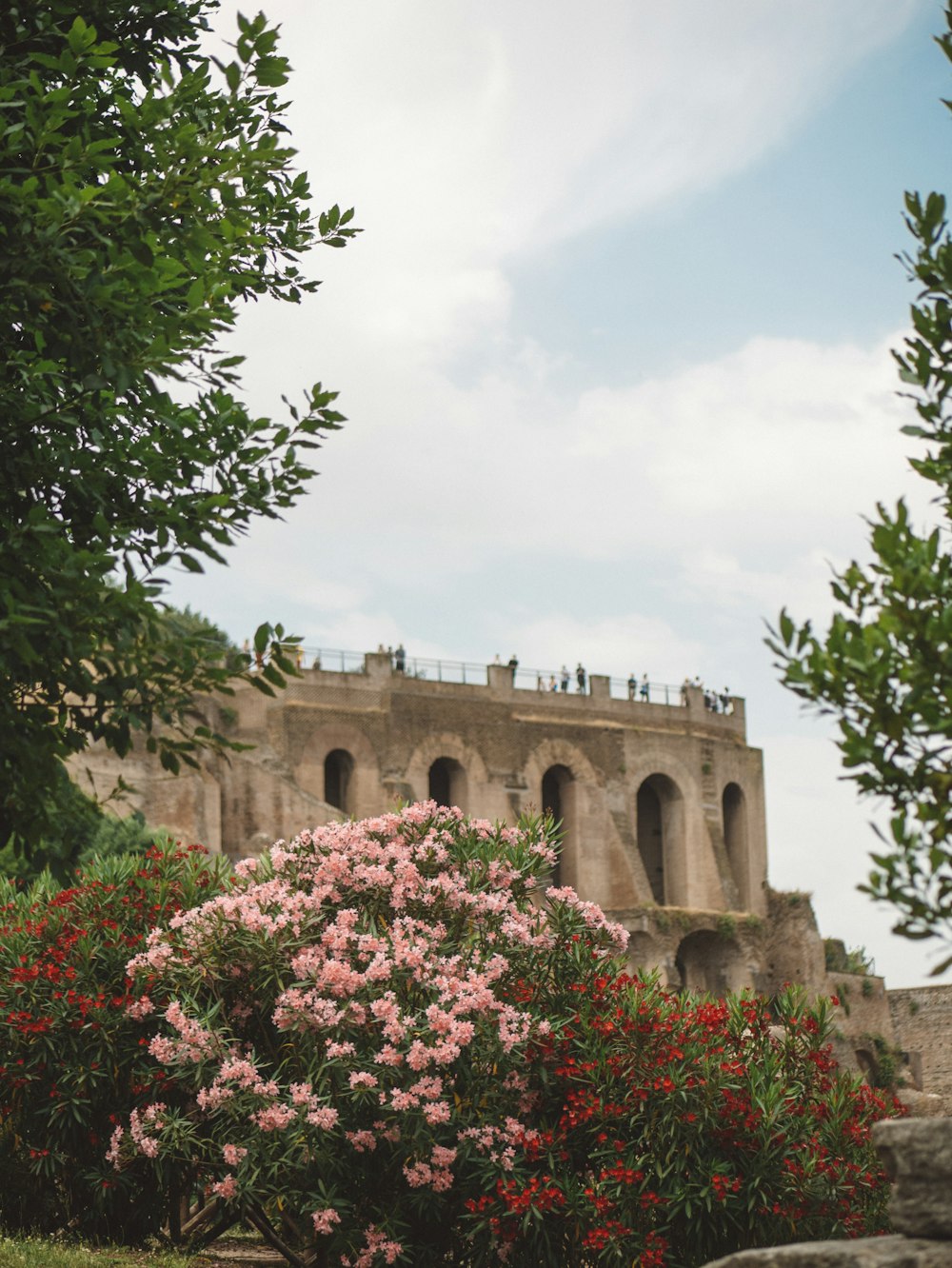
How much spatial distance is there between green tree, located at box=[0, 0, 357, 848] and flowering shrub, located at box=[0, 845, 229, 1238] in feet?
13.8

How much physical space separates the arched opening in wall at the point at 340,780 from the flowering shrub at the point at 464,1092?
94.6ft

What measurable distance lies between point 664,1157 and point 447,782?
110 feet

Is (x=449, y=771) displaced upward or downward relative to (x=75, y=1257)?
upward

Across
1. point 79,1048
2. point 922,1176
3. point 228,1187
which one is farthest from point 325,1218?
point 922,1176

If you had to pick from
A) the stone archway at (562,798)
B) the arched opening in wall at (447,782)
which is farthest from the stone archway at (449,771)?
the stone archway at (562,798)

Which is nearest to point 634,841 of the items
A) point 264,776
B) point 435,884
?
point 264,776

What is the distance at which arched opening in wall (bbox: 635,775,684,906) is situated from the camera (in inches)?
1828

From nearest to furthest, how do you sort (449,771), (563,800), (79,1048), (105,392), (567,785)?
(105,392), (79,1048), (449,771), (567,785), (563,800)

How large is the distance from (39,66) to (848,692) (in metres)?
5.71

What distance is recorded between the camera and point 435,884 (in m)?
11.4

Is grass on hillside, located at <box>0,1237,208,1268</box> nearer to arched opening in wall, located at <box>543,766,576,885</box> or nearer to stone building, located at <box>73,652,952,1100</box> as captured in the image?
stone building, located at <box>73,652,952,1100</box>

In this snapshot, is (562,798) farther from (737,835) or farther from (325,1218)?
(325,1218)

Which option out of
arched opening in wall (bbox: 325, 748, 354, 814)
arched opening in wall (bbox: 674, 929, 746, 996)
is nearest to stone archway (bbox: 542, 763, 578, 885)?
arched opening in wall (bbox: 674, 929, 746, 996)

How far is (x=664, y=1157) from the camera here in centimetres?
1018
